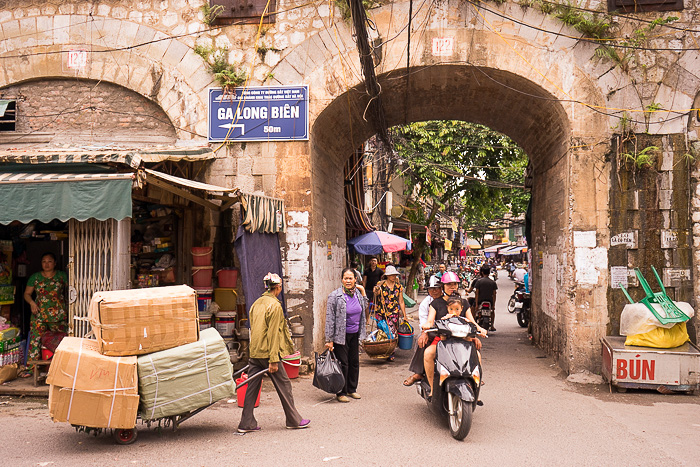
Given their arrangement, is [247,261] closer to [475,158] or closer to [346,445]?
[346,445]

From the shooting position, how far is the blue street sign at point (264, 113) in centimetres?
915

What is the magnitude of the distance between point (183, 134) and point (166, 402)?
5277mm

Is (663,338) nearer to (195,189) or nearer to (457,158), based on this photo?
(195,189)

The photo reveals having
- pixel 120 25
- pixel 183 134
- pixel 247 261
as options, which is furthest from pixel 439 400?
pixel 120 25

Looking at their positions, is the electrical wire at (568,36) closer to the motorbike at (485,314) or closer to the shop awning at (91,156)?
the shop awning at (91,156)

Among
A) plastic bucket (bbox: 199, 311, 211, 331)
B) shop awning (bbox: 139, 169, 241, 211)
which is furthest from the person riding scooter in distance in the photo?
plastic bucket (bbox: 199, 311, 211, 331)

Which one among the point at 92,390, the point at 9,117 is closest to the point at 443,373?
the point at 92,390

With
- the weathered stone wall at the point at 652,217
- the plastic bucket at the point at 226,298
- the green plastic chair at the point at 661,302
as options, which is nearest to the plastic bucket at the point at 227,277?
the plastic bucket at the point at 226,298

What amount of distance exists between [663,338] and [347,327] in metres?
4.33

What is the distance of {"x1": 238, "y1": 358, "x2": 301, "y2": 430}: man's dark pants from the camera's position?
19.0ft

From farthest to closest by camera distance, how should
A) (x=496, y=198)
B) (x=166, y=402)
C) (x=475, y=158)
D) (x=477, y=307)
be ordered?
(x=496, y=198), (x=475, y=158), (x=477, y=307), (x=166, y=402)

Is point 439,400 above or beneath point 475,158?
beneath

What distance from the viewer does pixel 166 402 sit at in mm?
Answer: 5336

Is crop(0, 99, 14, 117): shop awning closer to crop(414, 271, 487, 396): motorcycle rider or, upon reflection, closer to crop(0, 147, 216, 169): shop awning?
crop(0, 147, 216, 169): shop awning
